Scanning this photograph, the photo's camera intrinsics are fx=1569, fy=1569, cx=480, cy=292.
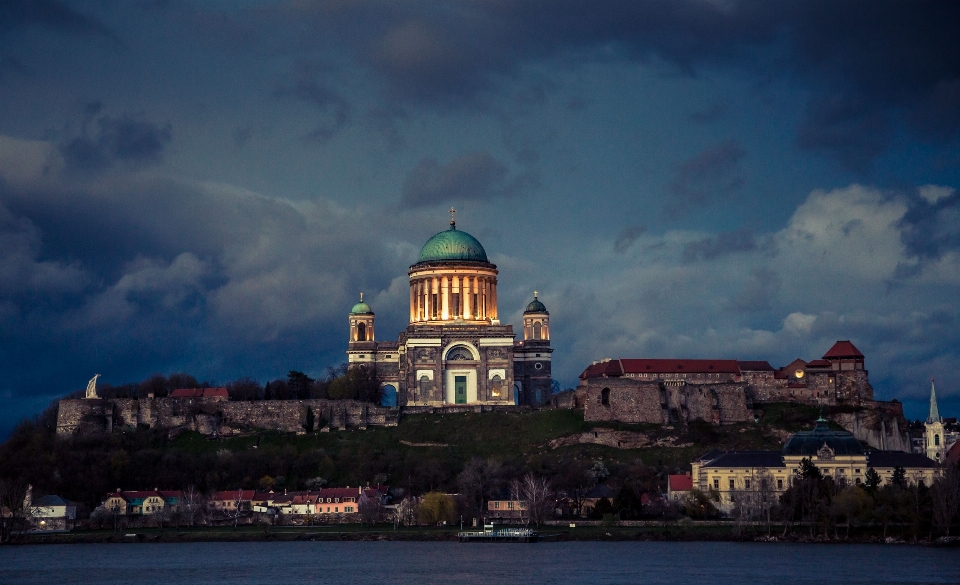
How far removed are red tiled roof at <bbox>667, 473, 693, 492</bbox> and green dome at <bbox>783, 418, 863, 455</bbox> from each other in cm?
626

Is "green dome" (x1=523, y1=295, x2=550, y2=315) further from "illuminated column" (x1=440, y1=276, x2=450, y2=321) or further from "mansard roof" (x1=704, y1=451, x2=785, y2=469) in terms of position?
"mansard roof" (x1=704, y1=451, x2=785, y2=469)

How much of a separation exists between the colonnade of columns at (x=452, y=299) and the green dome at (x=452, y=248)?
1804 millimetres

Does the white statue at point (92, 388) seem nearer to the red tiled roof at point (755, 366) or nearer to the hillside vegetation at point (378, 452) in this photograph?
the hillside vegetation at point (378, 452)

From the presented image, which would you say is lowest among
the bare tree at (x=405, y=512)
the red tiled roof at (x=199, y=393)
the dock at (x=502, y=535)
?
the dock at (x=502, y=535)

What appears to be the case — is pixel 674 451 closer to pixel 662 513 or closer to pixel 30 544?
pixel 662 513

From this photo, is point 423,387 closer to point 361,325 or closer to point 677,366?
point 361,325

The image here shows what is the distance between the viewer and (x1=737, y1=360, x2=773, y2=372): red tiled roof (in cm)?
12431

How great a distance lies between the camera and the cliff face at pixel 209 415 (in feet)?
391

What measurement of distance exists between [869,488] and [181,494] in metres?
45.3

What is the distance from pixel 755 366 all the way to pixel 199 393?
1737 inches

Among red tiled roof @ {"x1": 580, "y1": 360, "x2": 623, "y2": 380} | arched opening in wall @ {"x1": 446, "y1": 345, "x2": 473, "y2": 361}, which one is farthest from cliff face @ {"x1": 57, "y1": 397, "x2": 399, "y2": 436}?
red tiled roof @ {"x1": 580, "y1": 360, "x2": 623, "y2": 380}

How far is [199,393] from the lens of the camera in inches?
4865

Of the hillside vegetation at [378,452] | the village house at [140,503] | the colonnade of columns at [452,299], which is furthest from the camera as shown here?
the colonnade of columns at [452,299]

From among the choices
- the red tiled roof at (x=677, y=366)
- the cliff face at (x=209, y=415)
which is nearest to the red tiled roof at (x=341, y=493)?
the cliff face at (x=209, y=415)
